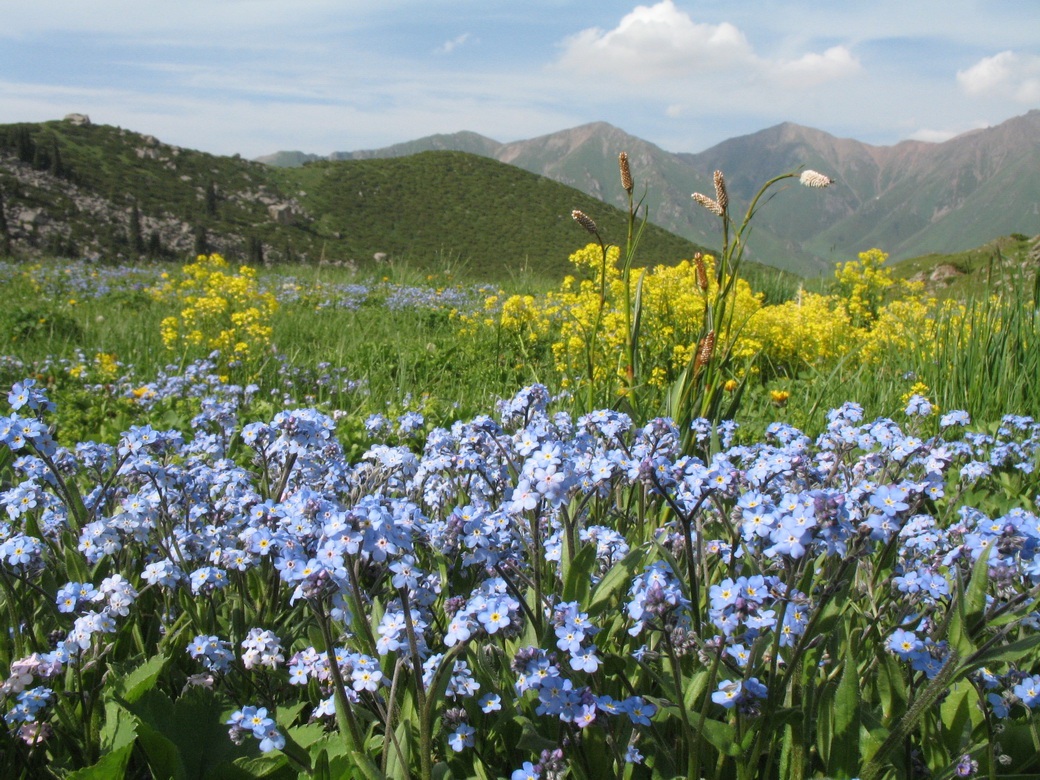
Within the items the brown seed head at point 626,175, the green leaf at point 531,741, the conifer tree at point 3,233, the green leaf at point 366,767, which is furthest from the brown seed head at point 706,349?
the conifer tree at point 3,233

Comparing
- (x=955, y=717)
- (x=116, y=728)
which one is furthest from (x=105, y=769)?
(x=955, y=717)

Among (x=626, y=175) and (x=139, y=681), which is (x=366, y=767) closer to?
(x=139, y=681)

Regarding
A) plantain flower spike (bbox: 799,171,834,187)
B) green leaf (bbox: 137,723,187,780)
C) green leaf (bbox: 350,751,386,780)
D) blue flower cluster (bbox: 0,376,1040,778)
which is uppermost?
plantain flower spike (bbox: 799,171,834,187)

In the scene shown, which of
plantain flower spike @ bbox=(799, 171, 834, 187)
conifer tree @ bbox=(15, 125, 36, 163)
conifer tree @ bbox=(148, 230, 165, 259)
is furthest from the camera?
conifer tree @ bbox=(15, 125, 36, 163)

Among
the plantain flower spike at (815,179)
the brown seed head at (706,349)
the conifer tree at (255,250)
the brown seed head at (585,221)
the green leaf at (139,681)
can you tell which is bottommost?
the green leaf at (139,681)

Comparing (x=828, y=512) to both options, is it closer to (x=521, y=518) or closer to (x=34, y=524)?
(x=521, y=518)

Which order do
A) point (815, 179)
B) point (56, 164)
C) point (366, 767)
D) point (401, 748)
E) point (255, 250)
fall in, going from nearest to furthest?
point (366, 767)
point (401, 748)
point (815, 179)
point (255, 250)
point (56, 164)

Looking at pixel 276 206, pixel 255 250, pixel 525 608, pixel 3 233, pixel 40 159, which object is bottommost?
pixel 525 608

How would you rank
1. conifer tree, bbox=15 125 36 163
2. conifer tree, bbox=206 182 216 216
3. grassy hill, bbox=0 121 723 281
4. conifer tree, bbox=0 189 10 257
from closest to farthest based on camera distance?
1. conifer tree, bbox=0 189 10 257
2. grassy hill, bbox=0 121 723 281
3. conifer tree, bbox=15 125 36 163
4. conifer tree, bbox=206 182 216 216

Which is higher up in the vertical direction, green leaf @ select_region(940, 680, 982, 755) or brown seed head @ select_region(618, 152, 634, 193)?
brown seed head @ select_region(618, 152, 634, 193)

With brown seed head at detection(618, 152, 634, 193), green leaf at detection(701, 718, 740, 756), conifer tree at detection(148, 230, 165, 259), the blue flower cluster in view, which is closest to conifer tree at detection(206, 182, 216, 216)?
conifer tree at detection(148, 230, 165, 259)

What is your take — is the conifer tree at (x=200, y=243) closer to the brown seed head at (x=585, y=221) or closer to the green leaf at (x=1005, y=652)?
the brown seed head at (x=585, y=221)

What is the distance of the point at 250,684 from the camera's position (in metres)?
2.04

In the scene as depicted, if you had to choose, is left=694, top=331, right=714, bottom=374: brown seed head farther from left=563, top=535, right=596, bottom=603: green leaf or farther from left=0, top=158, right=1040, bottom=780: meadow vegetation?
left=563, top=535, right=596, bottom=603: green leaf
